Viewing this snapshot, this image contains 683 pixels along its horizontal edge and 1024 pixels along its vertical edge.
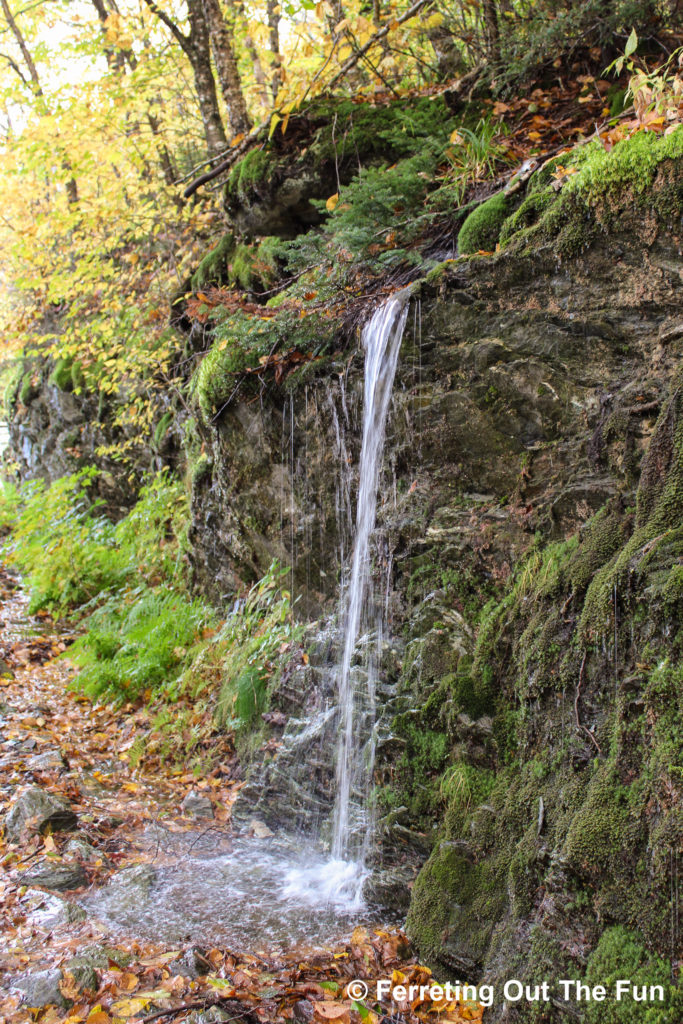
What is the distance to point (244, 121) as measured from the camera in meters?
8.39

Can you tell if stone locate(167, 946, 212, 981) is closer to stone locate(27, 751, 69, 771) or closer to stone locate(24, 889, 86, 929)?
stone locate(24, 889, 86, 929)

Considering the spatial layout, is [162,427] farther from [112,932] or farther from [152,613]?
[112,932]

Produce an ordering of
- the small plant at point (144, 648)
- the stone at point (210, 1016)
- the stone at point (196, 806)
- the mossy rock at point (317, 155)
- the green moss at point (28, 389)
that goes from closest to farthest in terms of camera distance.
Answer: the stone at point (210, 1016) < the stone at point (196, 806) < the mossy rock at point (317, 155) < the small plant at point (144, 648) < the green moss at point (28, 389)

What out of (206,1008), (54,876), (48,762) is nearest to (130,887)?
(54,876)

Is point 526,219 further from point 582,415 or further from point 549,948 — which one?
point 549,948

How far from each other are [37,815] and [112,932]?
135 centimetres

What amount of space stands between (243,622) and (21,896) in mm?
3310

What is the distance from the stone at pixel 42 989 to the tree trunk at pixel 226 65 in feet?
28.0

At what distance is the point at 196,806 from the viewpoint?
549 cm

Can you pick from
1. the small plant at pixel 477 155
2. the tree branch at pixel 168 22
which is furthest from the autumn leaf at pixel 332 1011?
the tree branch at pixel 168 22

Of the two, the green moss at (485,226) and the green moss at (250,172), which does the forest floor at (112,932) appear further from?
the green moss at (250,172)

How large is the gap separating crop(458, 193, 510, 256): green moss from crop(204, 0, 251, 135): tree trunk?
15.5ft

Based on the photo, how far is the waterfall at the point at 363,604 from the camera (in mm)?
4562

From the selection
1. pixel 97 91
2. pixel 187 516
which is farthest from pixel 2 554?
pixel 97 91
